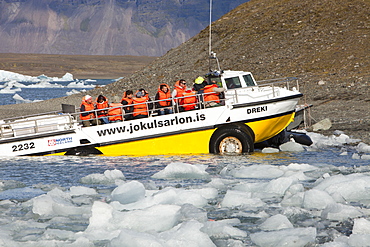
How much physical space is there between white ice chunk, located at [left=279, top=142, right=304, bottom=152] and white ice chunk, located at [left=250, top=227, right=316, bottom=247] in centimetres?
577

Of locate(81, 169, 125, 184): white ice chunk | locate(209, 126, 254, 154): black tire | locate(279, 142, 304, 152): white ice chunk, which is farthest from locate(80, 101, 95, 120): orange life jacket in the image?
locate(279, 142, 304, 152): white ice chunk

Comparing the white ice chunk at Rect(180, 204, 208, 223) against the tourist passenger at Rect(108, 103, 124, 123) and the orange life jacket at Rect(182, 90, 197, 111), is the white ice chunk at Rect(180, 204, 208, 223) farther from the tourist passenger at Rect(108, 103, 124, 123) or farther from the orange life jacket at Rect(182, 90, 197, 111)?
the tourist passenger at Rect(108, 103, 124, 123)

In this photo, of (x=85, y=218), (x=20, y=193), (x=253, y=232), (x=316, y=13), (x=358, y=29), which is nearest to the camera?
(x=253, y=232)

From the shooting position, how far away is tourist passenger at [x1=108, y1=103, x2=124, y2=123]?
10906 millimetres

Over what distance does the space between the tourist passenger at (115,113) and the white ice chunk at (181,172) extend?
240 cm

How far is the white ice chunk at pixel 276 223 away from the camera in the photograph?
6020 mm

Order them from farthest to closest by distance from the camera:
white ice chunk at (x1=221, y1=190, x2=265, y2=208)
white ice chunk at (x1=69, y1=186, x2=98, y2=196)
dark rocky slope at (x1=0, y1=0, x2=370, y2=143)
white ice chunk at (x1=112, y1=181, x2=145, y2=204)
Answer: dark rocky slope at (x1=0, y1=0, x2=370, y2=143) < white ice chunk at (x1=69, y1=186, x2=98, y2=196) < white ice chunk at (x1=112, y1=181, x2=145, y2=204) < white ice chunk at (x1=221, y1=190, x2=265, y2=208)

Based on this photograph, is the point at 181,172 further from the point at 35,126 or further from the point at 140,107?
the point at 35,126

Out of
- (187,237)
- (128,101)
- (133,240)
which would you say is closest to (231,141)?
(128,101)

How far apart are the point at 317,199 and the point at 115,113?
5.53 metres

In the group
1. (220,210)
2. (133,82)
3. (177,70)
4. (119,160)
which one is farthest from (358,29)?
(220,210)

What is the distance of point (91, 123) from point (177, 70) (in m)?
21.6

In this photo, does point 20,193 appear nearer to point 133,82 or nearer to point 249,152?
point 249,152

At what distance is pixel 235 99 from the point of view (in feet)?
36.0
